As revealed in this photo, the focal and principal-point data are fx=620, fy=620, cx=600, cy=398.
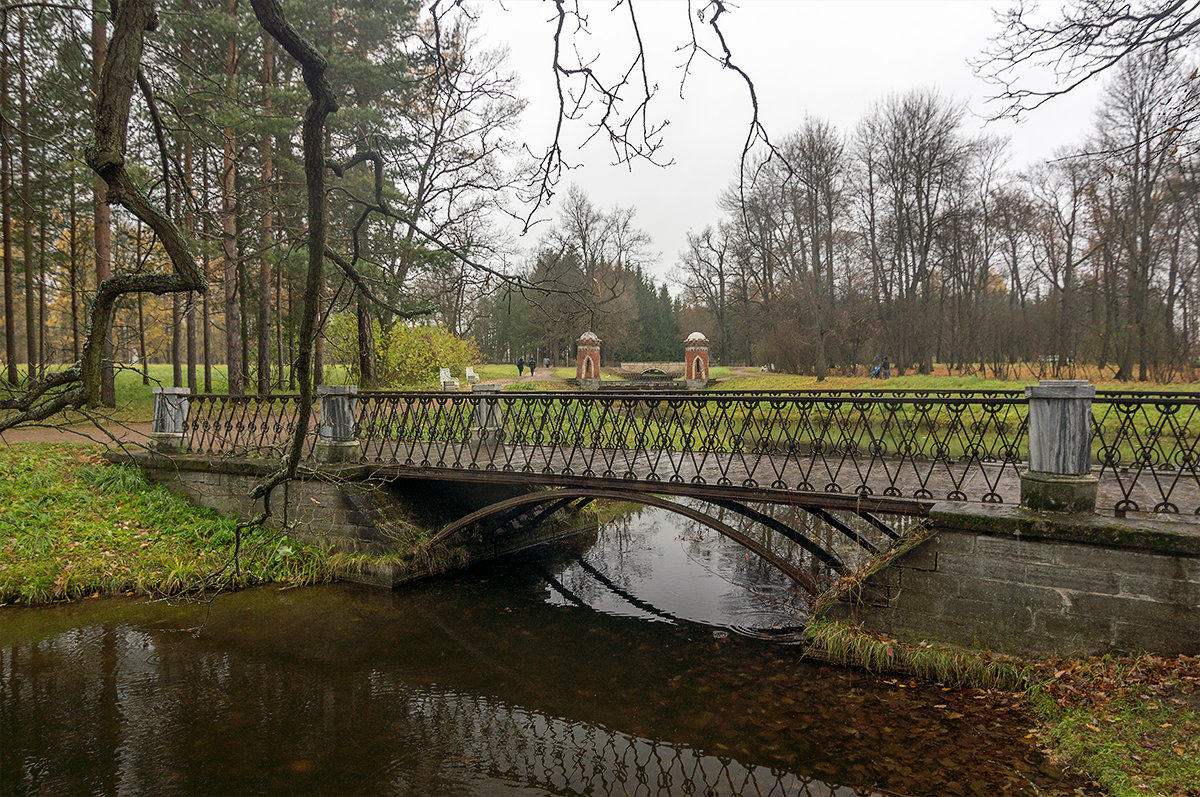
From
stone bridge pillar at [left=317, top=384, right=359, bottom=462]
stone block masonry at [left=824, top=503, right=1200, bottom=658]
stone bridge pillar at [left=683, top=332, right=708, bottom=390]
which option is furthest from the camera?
stone bridge pillar at [left=683, top=332, right=708, bottom=390]

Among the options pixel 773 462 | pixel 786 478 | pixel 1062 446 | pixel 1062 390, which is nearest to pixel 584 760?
pixel 773 462

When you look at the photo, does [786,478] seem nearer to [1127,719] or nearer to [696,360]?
[1127,719]

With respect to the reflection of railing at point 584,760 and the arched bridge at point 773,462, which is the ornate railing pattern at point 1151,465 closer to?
the arched bridge at point 773,462

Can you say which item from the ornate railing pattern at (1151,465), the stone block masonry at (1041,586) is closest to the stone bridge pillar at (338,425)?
the stone block masonry at (1041,586)

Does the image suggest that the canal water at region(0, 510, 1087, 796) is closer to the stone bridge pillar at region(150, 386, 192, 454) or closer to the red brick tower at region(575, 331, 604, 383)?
the stone bridge pillar at region(150, 386, 192, 454)

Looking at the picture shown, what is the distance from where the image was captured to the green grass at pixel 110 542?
8.66 meters

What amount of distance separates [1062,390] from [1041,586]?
1.75m

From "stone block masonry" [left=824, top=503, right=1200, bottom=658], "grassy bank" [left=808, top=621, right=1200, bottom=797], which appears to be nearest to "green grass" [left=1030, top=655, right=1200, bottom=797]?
"grassy bank" [left=808, top=621, right=1200, bottom=797]

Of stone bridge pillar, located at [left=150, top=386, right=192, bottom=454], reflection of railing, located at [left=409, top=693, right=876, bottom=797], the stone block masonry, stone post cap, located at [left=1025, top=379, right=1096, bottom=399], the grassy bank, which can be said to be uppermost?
stone post cap, located at [left=1025, top=379, right=1096, bottom=399]

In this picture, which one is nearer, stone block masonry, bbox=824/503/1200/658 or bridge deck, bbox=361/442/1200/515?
stone block masonry, bbox=824/503/1200/658

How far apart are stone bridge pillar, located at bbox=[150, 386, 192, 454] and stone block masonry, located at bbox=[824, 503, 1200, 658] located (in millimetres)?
11410

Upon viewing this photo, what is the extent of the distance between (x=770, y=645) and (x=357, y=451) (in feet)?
22.1

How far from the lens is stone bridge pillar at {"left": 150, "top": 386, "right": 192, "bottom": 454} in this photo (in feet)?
36.6

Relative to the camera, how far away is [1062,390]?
553 cm
